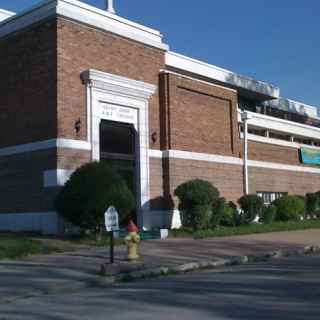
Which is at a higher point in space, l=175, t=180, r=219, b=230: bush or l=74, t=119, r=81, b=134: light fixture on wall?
l=74, t=119, r=81, b=134: light fixture on wall

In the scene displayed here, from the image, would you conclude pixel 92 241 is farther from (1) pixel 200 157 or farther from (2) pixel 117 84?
(1) pixel 200 157

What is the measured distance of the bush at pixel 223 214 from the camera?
26.1 meters

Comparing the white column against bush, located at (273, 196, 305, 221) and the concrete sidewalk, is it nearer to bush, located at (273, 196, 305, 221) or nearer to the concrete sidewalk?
the concrete sidewalk

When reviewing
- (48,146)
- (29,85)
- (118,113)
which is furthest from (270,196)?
(29,85)

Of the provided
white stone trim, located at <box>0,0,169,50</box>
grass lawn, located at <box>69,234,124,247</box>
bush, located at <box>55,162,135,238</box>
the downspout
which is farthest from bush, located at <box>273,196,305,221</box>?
bush, located at <box>55,162,135,238</box>

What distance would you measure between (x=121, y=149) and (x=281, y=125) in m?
14.3

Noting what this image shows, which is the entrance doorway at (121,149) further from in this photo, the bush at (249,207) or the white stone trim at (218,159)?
the bush at (249,207)

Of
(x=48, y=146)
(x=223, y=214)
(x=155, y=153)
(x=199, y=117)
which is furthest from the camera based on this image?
(x=199, y=117)

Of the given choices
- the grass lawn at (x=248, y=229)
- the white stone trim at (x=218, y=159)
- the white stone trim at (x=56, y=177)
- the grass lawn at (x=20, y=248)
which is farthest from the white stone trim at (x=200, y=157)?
the grass lawn at (x=20, y=248)

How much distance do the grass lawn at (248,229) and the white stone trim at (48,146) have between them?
5.00m

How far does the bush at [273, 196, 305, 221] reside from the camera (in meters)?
31.4

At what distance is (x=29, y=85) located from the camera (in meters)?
24.2

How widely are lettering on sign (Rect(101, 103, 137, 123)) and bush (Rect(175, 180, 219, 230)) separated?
3565mm

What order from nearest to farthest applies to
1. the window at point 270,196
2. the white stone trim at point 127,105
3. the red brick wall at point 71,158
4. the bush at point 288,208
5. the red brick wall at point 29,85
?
the red brick wall at point 71,158, the red brick wall at point 29,85, the white stone trim at point 127,105, the bush at point 288,208, the window at point 270,196
